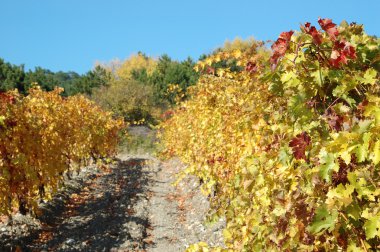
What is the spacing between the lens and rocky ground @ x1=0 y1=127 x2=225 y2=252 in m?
8.74

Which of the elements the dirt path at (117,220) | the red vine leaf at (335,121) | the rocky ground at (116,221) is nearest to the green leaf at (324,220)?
the red vine leaf at (335,121)

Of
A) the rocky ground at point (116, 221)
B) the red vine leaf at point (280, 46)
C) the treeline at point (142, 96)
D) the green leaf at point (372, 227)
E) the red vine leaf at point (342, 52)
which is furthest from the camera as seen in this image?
the treeline at point (142, 96)

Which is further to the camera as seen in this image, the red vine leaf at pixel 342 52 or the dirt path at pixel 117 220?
the dirt path at pixel 117 220

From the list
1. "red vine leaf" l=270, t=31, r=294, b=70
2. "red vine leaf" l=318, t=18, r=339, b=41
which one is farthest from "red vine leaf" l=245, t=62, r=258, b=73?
"red vine leaf" l=318, t=18, r=339, b=41

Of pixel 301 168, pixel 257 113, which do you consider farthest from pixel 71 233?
pixel 301 168

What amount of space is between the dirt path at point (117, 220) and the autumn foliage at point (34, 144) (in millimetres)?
635

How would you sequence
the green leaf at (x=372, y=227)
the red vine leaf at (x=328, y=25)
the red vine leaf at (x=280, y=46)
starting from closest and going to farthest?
the green leaf at (x=372, y=227)
the red vine leaf at (x=328, y=25)
the red vine leaf at (x=280, y=46)

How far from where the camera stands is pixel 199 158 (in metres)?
8.76

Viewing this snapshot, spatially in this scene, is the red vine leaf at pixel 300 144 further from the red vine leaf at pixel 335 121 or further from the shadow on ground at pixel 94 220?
the shadow on ground at pixel 94 220

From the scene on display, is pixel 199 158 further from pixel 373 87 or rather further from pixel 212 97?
pixel 373 87

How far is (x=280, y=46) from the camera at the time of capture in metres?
2.87

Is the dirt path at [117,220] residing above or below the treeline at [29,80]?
below

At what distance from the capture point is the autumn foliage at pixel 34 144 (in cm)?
864

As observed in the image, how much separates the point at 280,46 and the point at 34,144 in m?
8.64
